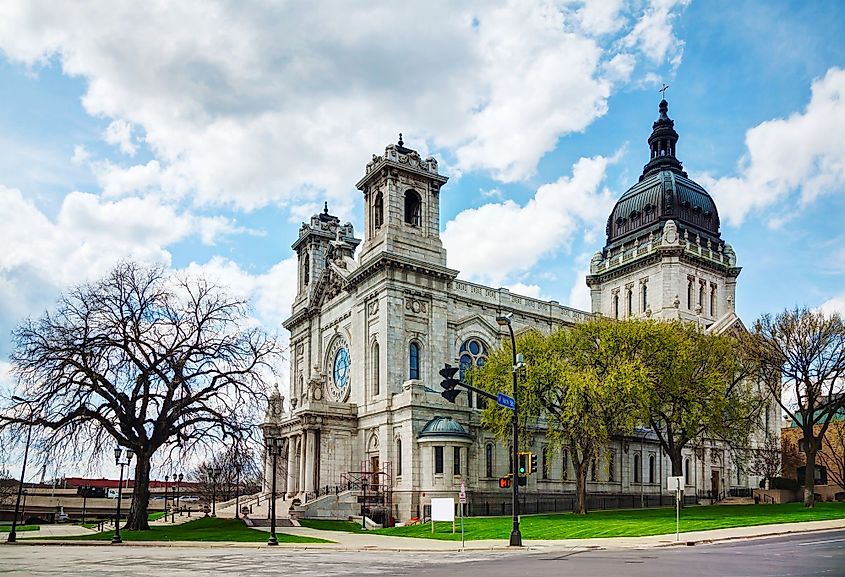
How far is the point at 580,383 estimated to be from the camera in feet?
159

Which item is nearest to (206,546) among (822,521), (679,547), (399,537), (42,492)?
(399,537)

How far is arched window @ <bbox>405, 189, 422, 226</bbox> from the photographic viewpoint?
6506 centimetres

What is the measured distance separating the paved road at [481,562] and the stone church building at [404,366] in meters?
22.0

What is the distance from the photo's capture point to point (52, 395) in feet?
143

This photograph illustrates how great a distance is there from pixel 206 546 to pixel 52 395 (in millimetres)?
13458

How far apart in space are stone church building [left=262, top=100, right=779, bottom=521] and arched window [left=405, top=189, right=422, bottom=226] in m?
0.11

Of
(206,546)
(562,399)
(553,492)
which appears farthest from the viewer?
(553,492)

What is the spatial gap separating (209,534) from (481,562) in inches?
945

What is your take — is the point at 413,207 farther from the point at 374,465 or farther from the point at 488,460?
the point at 488,460

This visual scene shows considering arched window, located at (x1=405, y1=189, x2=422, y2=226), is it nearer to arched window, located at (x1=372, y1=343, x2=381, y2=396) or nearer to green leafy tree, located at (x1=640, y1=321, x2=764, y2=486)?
arched window, located at (x1=372, y1=343, x2=381, y2=396)

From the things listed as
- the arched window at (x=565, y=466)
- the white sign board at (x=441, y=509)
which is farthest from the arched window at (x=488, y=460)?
the white sign board at (x=441, y=509)

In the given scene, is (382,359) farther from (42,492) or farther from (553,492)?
(42,492)

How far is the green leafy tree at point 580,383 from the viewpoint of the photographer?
4881 centimetres

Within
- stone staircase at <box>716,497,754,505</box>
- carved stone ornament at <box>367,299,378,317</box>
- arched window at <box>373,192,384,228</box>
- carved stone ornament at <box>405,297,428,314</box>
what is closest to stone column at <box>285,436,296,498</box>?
carved stone ornament at <box>367,299,378,317</box>
